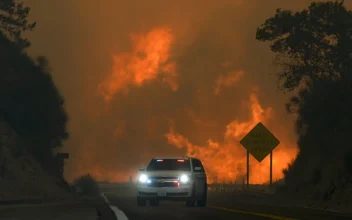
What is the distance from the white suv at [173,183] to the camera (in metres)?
33.2

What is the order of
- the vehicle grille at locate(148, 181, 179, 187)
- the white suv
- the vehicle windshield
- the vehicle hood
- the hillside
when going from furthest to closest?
the hillside, the vehicle windshield, the vehicle hood, the vehicle grille at locate(148, 181, 179, 187), the white suv

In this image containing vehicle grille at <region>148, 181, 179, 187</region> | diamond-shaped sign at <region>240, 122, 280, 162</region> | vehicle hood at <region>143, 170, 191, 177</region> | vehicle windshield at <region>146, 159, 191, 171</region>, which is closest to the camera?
vehicle grille at <region>148, 181, 179, 187</region>

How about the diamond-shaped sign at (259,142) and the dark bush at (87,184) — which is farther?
the dark bush at (87,184)

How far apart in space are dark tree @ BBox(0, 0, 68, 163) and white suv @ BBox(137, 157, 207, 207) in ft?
120

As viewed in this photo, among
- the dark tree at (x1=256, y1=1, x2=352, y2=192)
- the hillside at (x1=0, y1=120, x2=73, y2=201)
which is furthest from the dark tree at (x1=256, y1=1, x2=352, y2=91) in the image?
the hillside at (x1=0, y1=120, x2=73, y2=201)

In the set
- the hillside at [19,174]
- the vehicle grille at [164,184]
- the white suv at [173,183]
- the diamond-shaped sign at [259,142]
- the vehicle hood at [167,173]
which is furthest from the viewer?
the hillside at [19,174]

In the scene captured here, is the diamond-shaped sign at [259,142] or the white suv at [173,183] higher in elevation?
the diamond-shaped sign at [259,142]

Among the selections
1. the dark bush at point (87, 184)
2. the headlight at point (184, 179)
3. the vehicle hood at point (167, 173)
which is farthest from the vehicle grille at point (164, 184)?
Result: the dark bush at point (87, 184)

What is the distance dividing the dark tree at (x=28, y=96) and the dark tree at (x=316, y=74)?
2296 cm

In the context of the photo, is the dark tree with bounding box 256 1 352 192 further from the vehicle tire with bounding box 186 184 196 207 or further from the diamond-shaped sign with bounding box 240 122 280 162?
the vehicle tire with bounding box 186 184 196 207

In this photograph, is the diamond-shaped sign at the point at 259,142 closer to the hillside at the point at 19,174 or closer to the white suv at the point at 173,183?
the white suv at the point at 173,183

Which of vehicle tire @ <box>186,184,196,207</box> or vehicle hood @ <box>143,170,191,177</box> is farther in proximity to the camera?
vehicle hood @ <box>143,170,191,177</box>

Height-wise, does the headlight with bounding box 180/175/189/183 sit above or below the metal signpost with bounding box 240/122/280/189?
below

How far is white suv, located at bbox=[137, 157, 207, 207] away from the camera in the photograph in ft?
109
